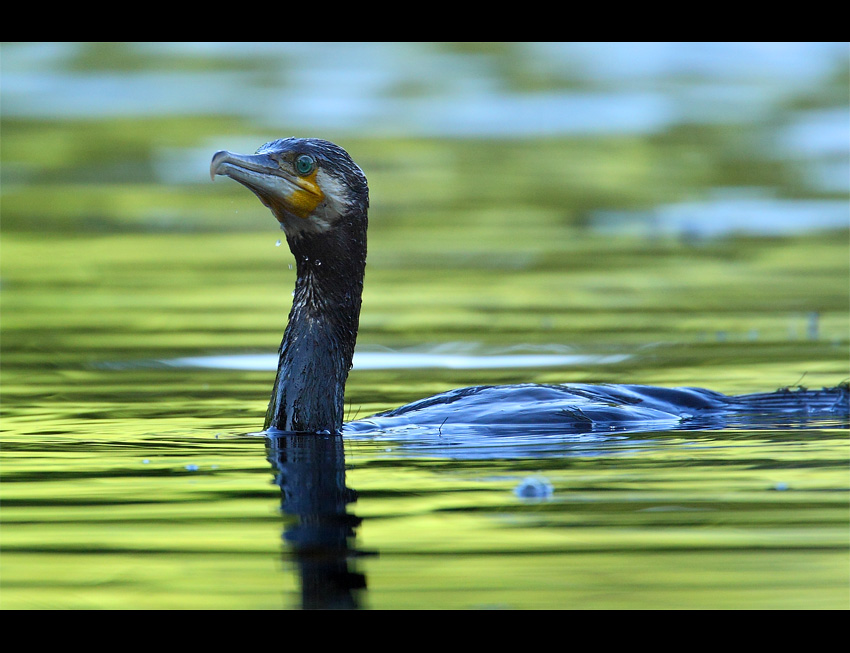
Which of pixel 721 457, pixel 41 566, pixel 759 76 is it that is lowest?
pixel 41 566

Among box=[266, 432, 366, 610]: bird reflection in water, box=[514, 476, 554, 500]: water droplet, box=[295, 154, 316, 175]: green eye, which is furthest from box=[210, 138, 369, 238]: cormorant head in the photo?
box=[514, 476, 554, 500]: water droplet

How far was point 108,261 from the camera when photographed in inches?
603

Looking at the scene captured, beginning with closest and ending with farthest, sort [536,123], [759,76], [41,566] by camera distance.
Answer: [41,566] → [536,123] → [759,76]

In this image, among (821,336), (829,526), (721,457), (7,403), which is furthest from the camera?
(821,336)

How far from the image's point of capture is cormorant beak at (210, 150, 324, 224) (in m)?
6.61

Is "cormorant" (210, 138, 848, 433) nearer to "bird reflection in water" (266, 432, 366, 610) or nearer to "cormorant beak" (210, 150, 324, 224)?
"cormorant beak" (210, 150, 324, 224)

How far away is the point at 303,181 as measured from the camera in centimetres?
676

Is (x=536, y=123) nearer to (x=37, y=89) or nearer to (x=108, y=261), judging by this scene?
(x=37, y=89)

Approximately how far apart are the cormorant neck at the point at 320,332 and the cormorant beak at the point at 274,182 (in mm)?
185

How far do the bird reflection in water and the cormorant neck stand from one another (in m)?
0.14

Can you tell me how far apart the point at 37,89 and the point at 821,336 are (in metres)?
16.8

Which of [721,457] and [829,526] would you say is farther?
[721,457]
